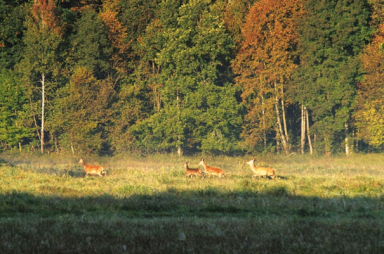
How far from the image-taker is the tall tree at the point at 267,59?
156 ft

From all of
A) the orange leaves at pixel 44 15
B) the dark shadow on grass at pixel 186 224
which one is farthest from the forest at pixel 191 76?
the dark shadow on grass at pixel 186 224

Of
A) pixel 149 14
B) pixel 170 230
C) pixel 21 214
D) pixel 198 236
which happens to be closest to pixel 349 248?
pixel 198 236

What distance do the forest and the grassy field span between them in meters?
21.9

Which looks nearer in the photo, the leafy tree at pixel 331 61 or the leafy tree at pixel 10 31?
the leafy tree at pixel 331 61

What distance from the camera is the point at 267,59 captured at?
48.1 metres

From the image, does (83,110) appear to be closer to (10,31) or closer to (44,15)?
(44,15)

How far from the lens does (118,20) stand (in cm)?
5338

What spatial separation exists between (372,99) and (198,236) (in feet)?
122

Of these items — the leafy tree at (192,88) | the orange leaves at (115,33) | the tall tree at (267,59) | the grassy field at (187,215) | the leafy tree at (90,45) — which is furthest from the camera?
the orange leaves at (115,33)

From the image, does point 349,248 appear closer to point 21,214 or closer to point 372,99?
point 21,214

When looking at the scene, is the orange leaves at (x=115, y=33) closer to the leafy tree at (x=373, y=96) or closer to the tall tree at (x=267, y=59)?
the tall tree at (x=267, y=59)

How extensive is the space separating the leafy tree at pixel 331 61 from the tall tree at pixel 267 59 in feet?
4.56

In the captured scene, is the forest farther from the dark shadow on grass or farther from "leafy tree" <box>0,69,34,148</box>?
the dark shadow on grass

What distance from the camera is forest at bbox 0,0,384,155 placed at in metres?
46.7
